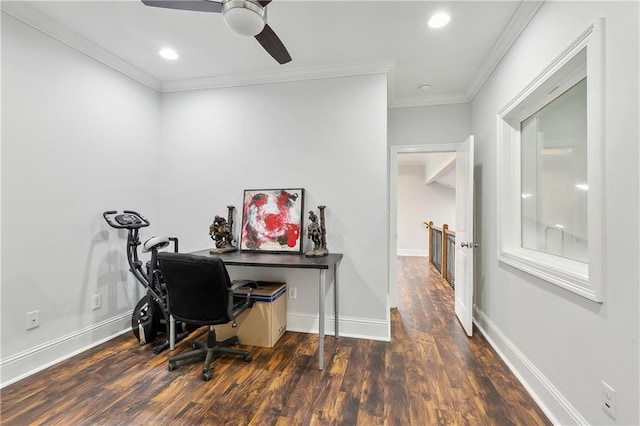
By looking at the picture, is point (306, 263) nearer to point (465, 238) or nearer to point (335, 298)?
point (335, 298)

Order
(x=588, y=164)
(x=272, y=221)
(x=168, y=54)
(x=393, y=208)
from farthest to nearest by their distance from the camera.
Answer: (x=393, y=208) → (x=272, y=221) → (x=168, y=54) → (x=588, y=164)

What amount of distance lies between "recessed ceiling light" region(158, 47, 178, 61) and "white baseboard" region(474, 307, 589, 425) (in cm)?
399

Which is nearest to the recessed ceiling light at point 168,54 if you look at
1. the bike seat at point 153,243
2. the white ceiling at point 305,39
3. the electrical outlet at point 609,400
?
the white ceiling at point 305,39

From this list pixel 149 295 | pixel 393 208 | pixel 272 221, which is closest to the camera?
pixel 149 295

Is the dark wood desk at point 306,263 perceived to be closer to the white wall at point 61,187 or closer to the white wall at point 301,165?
the white wall at point 301,165

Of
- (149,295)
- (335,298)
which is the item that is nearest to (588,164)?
(335,298)

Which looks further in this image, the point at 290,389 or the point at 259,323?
the point at 259,323

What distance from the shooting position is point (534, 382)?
6.27ft

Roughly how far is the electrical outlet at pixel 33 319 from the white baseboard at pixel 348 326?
2070 millimetres

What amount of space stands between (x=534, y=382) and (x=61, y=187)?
395cm

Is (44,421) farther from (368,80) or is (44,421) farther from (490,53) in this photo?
(490,53)

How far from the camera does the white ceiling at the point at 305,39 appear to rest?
2.09 meters

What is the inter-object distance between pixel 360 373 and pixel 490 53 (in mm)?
3057

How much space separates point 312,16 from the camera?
2.17 meters
